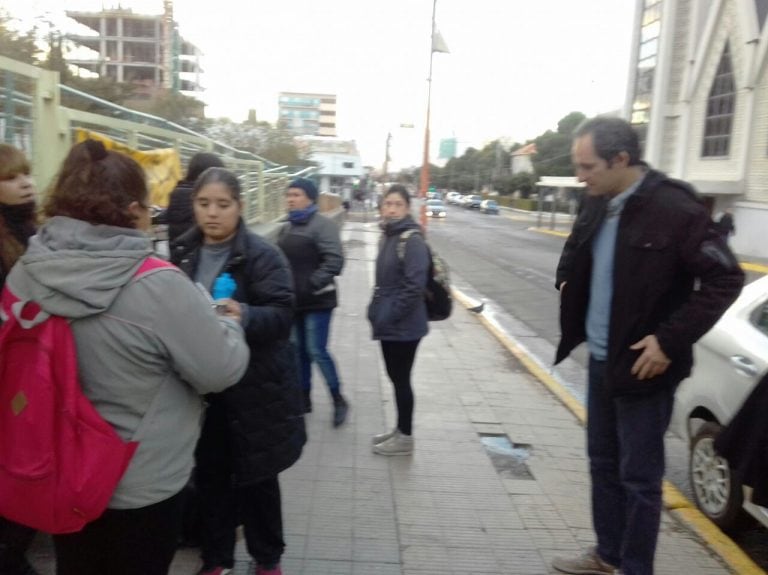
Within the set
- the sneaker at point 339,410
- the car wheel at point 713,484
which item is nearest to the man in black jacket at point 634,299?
the car wheel at point 713,484

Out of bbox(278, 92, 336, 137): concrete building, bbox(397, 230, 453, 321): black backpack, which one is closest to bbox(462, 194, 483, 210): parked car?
bbox(278, 92, 336, 137): concrete building

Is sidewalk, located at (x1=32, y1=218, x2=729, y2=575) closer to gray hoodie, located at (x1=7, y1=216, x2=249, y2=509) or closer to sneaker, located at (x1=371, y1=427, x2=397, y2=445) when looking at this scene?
sneaker, located at (x1=371, y1=427, x2=397, y2=445)

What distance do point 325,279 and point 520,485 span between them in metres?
1.87

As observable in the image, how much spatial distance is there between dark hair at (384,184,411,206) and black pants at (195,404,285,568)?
2295 mm

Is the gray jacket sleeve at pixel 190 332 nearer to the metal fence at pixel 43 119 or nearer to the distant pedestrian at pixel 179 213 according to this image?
the metal fence at pixel 43 119

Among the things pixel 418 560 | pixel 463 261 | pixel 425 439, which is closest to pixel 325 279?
pixel 425 439

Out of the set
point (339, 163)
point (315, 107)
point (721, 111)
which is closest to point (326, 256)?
point (721, 111)

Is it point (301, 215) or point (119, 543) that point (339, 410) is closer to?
point (301, 215)

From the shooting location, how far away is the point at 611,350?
3047 mm

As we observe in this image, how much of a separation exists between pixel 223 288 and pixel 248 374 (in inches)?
13.2

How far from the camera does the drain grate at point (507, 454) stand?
16.4ft

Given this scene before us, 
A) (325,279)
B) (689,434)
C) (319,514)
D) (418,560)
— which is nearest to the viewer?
(418,560)

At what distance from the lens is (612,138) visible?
2.99 metres

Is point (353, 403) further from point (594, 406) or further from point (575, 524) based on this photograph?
point (594, 406)
